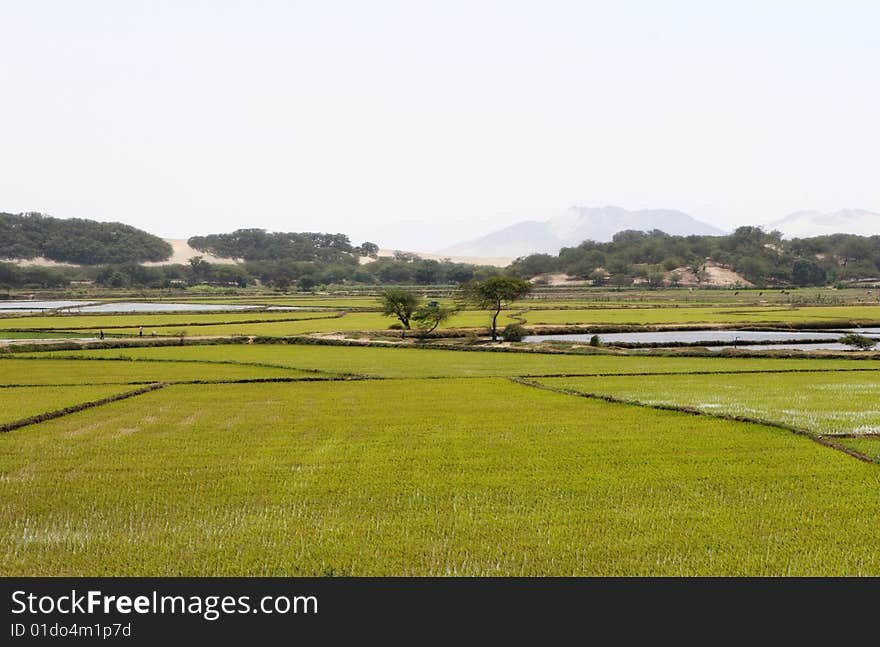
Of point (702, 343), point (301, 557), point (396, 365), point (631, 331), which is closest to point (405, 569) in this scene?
point (301, 557)

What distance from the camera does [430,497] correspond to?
13.2 m

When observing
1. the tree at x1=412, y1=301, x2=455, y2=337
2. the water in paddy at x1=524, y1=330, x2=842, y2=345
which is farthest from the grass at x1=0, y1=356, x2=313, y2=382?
the water in paddy at x1=524, y1=330, x2=842, y2=345

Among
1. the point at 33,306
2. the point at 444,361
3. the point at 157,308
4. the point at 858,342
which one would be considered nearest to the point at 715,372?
the point at 444,361

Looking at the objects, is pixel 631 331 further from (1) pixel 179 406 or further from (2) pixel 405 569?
(2) pixel 405 569

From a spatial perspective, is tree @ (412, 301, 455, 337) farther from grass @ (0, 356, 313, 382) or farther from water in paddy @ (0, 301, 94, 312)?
water in paddy @ (0, 301, 94, 312)

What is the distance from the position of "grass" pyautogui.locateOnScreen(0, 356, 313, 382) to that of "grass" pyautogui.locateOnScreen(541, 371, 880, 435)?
14777mm

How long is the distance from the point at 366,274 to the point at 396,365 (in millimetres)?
156742

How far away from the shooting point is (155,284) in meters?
158

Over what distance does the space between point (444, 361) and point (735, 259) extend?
6143 inches

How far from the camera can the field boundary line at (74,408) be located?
20195 mm

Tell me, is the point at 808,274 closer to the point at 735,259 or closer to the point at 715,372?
the point at 735,259

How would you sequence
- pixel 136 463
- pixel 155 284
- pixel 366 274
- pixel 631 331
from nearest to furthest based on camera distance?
pixel 136 463 < pixel 631 331 < pixel 155 284 < pixel 366 274

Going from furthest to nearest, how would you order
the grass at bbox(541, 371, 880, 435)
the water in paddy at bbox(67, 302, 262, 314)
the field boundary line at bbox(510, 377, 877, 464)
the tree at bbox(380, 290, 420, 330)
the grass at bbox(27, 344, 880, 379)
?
1. the water in paddy at bbox(67, 302, 262, 314)
2. the tree at bbox(380, 290, 420, 330)
3. the grass at bbox(27, 344, 880, 379)
4. the grass at bbox(541, 371, 880, 435)
5. the field boundary line at bbox(510, 377, 877, 464)

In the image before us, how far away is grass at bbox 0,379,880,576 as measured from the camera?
10.2 metres
